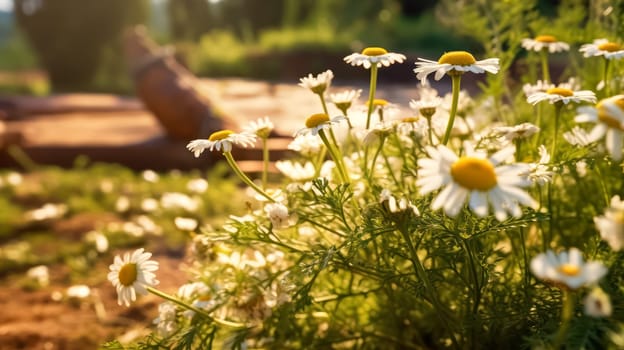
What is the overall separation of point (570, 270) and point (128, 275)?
0.87 m

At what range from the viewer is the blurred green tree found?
1527cm

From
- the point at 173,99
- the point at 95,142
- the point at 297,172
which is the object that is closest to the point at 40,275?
the point at 297,172

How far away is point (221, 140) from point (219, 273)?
508 millimetres

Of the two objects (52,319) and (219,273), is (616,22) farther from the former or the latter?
(52,319)

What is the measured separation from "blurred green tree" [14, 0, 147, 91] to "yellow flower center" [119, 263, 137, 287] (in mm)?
14652

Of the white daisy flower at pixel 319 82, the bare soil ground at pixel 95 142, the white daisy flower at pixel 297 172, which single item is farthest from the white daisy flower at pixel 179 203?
the white daisy flower at pixel 319 82

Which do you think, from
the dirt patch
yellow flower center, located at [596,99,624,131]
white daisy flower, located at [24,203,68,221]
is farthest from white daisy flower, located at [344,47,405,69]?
white daisy flower, located at [24,203,68,221]

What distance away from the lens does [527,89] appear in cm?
173

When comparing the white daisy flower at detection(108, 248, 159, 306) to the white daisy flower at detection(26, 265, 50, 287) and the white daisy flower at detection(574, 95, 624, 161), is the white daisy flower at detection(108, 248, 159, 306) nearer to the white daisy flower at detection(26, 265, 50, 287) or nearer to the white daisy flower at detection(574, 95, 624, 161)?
the white daisy flower at detection(574, 95, 624, 161)

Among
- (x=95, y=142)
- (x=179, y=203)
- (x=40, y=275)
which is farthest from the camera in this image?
(x=95, y=142)

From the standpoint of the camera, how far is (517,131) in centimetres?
139

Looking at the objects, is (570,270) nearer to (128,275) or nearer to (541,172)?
(541,172)

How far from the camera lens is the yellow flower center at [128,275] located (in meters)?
1.33

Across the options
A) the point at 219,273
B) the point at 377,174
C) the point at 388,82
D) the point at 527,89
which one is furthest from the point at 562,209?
the point at 388,82
